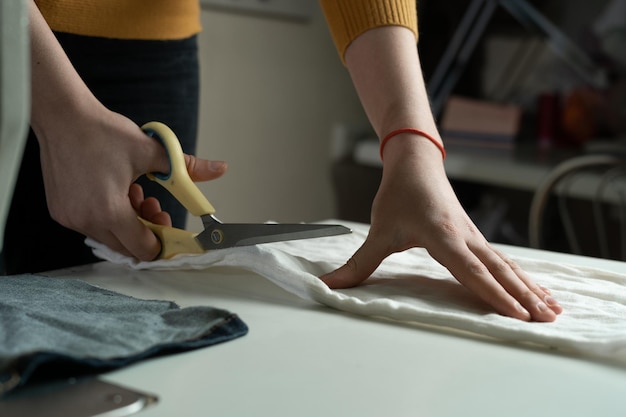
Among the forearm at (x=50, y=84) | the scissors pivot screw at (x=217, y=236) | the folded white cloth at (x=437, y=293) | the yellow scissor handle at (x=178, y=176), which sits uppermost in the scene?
the forearm at (x=50, y=84)

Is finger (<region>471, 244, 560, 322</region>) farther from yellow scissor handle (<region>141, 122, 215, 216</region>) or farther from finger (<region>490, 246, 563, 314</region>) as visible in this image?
yellow scissor handle (<region>141, 122, 215, 216</region>)

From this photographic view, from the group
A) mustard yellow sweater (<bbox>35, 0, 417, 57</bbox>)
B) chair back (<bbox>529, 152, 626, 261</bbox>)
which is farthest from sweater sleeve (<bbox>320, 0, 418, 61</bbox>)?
chair back (<bbox>529, 152, 626, 261</bbox>)

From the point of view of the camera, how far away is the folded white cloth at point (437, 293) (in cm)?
56

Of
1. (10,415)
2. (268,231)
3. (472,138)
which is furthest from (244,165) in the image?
(10,415)

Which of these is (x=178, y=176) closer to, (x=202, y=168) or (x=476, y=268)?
(x=202, y=168)

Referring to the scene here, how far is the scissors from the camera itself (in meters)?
0.71

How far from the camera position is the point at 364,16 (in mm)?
865

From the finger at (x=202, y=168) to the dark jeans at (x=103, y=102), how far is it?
0.63 feet

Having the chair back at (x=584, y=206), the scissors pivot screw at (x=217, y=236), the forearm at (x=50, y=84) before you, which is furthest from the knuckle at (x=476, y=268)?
the chair back at (x=584, y=206)

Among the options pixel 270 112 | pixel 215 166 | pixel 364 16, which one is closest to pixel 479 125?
pixel 270 112

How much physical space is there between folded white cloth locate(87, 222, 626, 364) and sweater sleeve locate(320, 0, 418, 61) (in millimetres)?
239

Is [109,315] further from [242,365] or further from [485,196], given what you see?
[485,196]

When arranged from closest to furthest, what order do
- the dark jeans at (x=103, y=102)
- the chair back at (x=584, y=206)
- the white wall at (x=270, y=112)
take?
the dark jeans at (x=103, y=102), the chair back at (x=584, y=206), the white wall at (x=270, y=112)

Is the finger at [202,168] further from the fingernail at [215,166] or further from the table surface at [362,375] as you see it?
the table surface at [362,375]
